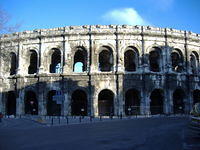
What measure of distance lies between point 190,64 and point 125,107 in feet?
29.5

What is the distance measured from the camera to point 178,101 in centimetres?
2447

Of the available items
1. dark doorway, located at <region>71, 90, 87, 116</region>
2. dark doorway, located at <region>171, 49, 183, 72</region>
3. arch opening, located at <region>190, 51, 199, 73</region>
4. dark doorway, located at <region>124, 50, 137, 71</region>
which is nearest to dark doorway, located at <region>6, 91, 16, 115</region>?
dark doorway, located at <region>71, 90, 87, 116</region>

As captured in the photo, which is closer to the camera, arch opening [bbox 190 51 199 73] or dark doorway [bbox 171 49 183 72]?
dark doorway [bbox 171 49 183 72]

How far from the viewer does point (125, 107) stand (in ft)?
75.9

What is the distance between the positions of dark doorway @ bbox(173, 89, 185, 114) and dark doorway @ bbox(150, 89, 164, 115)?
1.79 metres

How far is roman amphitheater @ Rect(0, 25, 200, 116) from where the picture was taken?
21938 millimetres

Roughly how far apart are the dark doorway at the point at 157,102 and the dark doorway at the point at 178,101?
5.89 feet

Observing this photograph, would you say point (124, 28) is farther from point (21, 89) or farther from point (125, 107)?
point (21, 89)

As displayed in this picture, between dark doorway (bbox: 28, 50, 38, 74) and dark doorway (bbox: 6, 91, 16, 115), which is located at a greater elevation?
dark doorway (bbox: 28, 50, 38, 74)

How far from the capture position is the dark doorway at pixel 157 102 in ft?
75.4

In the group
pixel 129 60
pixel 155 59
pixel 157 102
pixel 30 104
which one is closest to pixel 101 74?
pixel 129 60

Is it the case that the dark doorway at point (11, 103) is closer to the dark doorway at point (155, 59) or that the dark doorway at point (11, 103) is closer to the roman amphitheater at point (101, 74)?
the roman amphitheater at point (101, 74)

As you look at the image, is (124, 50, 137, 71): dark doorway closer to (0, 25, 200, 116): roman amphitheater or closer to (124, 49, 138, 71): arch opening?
(124, 49, 138, 71): arch opening

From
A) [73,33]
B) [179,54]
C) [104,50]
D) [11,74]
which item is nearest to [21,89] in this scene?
[11,74]
